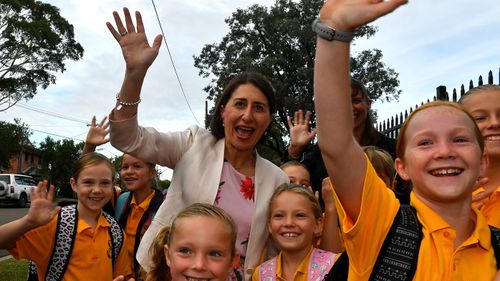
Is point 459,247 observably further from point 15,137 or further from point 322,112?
point 15,137

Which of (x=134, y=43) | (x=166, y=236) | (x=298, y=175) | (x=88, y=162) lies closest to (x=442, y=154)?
(x=166, y=236)

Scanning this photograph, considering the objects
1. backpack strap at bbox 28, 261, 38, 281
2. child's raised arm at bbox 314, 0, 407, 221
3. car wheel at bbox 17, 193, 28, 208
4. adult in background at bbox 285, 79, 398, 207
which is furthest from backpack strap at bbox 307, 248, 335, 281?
car wheel at bbox 17, 193, 28, 208

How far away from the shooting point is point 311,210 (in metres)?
2.97

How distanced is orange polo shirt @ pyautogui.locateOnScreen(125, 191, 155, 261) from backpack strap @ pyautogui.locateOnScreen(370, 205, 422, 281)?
8.11 feet

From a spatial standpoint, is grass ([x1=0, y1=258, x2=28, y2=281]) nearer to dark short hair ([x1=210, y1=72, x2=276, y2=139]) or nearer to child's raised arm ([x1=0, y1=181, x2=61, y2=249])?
child's raised arm ([x1=0, y1=181, x2=61, y2=249])

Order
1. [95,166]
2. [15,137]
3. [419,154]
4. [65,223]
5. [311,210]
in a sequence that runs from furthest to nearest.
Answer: [15,137] → [95,166] → [65,223] → [311,210] → [419,154]

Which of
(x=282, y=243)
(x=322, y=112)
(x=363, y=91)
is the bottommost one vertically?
(x=282, y=243)

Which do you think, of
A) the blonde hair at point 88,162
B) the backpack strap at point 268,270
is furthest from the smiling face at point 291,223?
the blonde hair at point 88,162

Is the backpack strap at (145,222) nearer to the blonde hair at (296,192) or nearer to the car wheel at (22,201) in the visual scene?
the blonde hair at (296,192)

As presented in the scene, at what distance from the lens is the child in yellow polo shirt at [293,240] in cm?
278

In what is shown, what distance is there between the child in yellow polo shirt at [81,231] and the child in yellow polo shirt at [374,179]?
1978 mm

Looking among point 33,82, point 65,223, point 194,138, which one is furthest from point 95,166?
Answer: point 33,82

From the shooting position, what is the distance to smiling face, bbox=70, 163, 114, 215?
3.46 m

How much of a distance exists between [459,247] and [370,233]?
0.34 m
